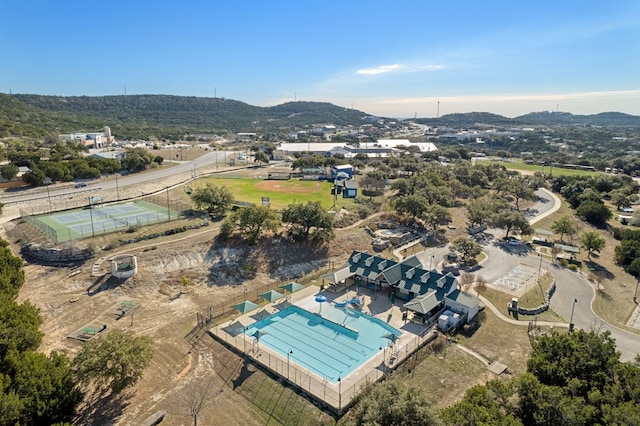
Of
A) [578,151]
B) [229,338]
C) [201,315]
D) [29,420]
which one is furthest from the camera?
[578,151]

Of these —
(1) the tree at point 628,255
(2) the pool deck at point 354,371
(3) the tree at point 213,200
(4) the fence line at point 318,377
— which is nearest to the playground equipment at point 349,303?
(2) the pool deck at point 354,371

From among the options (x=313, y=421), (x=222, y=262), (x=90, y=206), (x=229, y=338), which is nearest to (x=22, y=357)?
(x=229, y=338)

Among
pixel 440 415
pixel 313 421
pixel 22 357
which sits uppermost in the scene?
pixel 22 357

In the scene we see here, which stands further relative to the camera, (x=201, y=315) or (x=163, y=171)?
(x=163, y=171)

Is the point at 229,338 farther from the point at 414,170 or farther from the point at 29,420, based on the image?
the point at 414,170

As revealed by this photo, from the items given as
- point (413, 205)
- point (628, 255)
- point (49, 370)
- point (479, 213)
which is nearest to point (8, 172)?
point (49, 370)

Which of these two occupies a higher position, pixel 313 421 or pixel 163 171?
pixel 163 171

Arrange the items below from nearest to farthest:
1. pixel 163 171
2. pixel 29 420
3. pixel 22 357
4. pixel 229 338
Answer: pixel 29 420 → pixel 22 357 → pixel 229 338 → pixel 163 171

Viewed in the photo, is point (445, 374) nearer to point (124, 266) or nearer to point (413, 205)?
point (124, 266)
